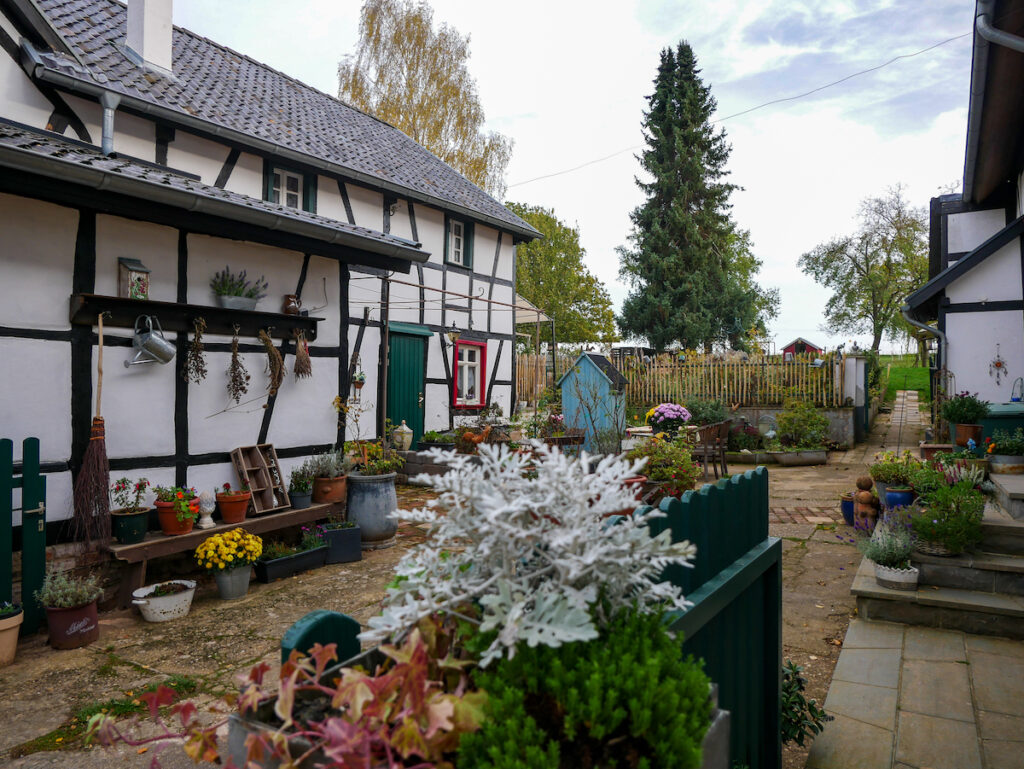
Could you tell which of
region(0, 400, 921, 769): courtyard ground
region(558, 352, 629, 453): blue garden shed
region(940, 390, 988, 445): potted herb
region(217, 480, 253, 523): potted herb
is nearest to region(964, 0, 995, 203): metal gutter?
region(940, 390, 988, 445): potted herb

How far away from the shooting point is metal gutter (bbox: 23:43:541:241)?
18.2ft

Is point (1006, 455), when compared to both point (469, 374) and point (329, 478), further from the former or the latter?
point (469, 374)

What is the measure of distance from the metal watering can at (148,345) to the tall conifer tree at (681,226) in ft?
59.1

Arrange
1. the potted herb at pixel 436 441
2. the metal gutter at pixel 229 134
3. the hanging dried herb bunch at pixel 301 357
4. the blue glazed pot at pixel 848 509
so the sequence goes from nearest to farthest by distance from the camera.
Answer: the metal gutter at pixel 229 134, the hanging dried herb bunch at pixel 301 357, the blue glazed pot at pixel 848 509, the potted herb at pixel 436 441

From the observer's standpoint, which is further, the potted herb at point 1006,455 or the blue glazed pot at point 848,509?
the blue glazed pot at point 848,509

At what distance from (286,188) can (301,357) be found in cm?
391

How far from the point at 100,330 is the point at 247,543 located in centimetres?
184

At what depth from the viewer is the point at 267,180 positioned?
27.3ft

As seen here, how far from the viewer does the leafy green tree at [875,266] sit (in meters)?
27.5

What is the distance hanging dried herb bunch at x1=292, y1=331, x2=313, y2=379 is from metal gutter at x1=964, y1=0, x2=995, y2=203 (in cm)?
627

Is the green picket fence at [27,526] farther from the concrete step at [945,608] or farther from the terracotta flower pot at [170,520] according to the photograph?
the concrete step at [945,608]

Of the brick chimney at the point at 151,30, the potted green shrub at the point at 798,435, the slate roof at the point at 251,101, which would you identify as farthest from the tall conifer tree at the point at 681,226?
the brick chimney at the point at 151,30

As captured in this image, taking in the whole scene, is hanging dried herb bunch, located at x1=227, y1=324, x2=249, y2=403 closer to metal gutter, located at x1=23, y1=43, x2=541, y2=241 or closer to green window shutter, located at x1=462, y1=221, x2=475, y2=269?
metal gutter, located at x1=23, y1=43, x2=541, y2=241

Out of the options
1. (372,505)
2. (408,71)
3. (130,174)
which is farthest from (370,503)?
(408,71)
